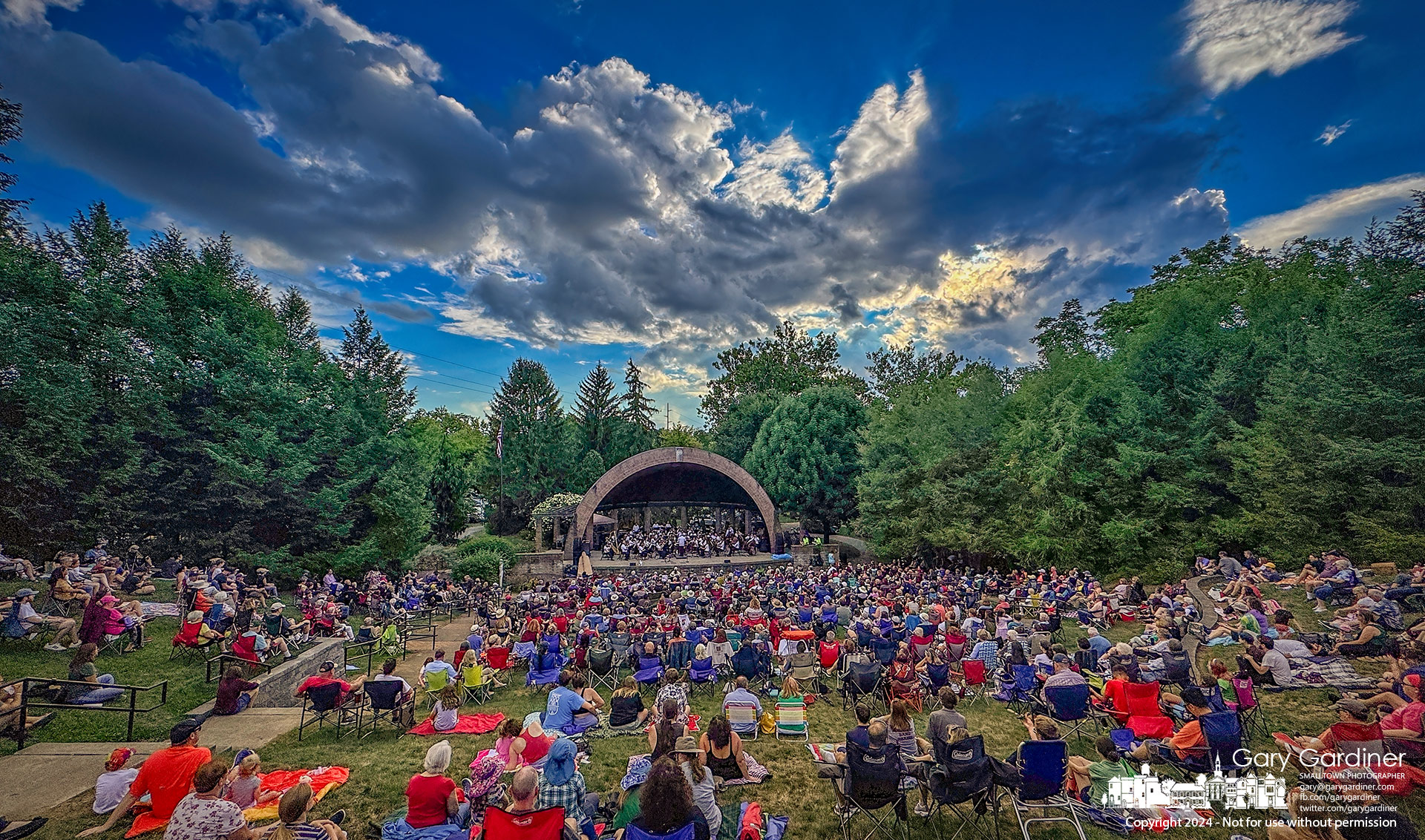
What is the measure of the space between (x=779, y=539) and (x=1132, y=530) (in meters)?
15.0

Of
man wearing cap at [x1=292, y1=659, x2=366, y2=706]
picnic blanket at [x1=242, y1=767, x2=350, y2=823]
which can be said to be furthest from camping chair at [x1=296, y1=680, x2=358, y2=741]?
picnic blanket at [x1=242, y1=767, x2=350, y2=823]

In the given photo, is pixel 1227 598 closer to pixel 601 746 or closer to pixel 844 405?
pixel 601 746

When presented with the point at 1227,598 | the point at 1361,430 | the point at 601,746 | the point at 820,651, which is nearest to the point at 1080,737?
the point at 820,651

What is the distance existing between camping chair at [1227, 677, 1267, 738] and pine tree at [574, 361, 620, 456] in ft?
130

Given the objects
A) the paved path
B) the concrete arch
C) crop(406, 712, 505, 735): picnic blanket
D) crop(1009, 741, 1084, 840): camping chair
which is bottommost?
crop(406, 712, 505, 735): picnic blanket

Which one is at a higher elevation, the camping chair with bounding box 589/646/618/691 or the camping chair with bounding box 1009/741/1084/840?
the camping chair with bounding box 1009/741/1084/840

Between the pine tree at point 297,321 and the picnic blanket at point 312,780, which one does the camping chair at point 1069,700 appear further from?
the pine tree at point 297,321

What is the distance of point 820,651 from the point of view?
31.9 feet

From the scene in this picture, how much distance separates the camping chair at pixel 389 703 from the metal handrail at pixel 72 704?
7.09 ft

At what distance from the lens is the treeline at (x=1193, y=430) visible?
44.8 ft

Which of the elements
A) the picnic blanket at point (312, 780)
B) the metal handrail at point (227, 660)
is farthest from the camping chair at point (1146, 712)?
the metal handrail at point (227, 660)

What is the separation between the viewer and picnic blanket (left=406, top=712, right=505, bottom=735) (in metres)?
7.69

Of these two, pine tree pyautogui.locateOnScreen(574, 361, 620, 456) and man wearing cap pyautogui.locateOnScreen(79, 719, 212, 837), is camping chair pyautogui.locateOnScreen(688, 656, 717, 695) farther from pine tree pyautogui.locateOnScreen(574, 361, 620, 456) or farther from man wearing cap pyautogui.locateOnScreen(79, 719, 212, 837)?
pine tree pyautogui.locateOnScreen(574, 361, 620, 456)

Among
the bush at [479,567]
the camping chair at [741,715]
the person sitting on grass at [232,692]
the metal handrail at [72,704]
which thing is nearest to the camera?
the metal handrail at [72,704]
